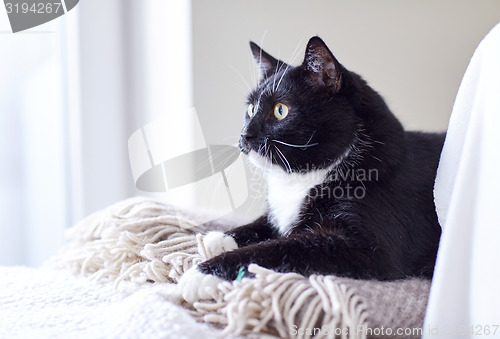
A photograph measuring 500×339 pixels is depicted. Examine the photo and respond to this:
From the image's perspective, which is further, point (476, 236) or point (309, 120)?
point (309, 120)

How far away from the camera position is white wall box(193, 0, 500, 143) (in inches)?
72.7

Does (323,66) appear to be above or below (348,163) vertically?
above

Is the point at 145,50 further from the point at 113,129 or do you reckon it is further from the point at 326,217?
the point at 326,217

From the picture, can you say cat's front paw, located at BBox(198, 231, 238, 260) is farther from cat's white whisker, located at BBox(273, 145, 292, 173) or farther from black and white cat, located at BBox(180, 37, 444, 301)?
cat's white whisker, located at BBox(273, 145, 292, 173)

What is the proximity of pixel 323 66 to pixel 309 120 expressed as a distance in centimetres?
11

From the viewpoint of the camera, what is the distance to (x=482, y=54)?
2.24ft

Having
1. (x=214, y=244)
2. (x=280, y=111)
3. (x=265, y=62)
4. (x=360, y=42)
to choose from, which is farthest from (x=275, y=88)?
(x=360, y=42)

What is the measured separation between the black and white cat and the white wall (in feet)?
3.02

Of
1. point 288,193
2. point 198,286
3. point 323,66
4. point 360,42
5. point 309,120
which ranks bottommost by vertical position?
point 198,286

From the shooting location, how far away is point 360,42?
186 centimetres

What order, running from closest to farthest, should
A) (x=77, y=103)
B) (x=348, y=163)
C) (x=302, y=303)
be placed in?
(x=302, y=303) → (x=348, y=163) → (x=77, y=103)

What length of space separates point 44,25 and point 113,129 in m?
0.46

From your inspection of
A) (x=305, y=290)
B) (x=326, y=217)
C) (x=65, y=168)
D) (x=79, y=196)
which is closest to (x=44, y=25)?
(x=65, y=168)

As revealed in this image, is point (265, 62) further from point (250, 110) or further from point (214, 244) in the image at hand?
point (214, 244)
